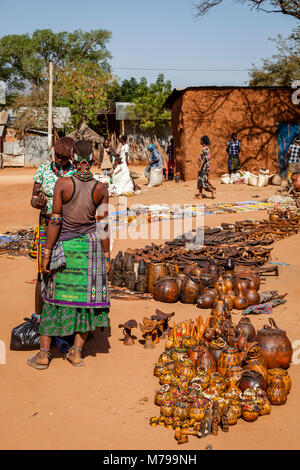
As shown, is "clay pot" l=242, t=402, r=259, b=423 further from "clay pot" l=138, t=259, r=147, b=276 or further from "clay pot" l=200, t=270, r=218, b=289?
"clay pot" l=138, t=259, r=147, b=276

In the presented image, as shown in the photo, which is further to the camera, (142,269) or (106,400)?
(142,269)

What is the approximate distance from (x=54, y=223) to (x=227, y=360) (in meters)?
1.62

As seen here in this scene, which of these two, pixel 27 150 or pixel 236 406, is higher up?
pixel 27 150

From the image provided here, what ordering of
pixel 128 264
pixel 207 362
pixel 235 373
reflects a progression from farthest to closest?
pixel 128 264 < pixel 207 362 < pixel 235 373

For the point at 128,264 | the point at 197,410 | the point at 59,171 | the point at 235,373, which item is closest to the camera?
the point at 197,410

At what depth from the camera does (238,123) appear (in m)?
16.9

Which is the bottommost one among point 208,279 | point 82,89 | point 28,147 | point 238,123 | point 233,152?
point 208,279

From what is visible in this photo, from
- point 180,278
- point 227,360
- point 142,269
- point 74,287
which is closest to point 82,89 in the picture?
point 142,269

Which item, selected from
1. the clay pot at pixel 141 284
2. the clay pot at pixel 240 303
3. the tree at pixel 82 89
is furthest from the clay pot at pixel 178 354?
the tree at pixel 82 89

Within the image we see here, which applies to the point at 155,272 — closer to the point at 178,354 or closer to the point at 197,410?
the point at 178,354

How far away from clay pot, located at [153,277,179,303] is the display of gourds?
4.49ft

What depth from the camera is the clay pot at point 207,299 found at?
5.30 m

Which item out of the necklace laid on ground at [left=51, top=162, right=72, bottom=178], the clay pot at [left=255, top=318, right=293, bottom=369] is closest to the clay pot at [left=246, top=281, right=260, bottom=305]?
the clay pot at [left=255, top=318, right=293, bottom=369]
